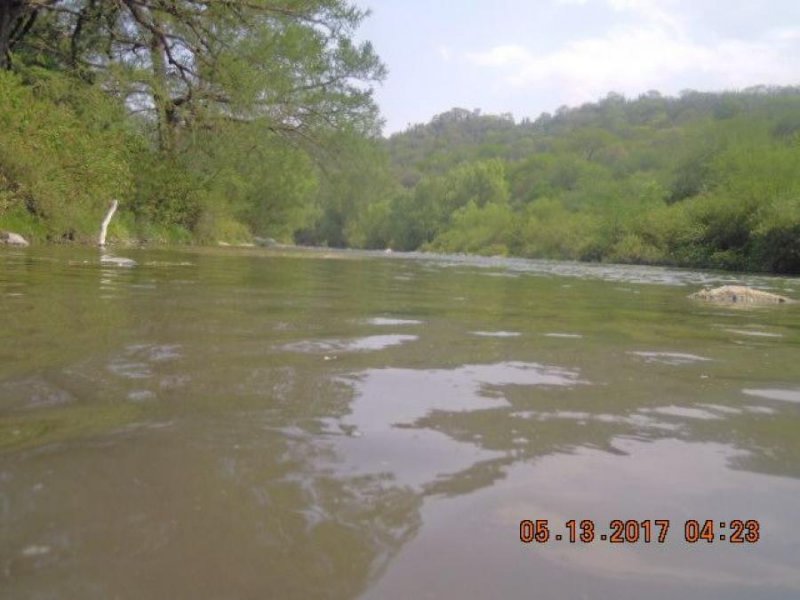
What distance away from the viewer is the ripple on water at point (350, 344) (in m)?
2.88

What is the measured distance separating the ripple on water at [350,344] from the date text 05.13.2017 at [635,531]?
1.71 metres

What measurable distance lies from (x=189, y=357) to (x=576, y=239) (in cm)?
3891

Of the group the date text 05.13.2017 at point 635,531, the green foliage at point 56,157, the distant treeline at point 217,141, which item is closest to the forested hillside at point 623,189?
the distant treeline at point 217,141

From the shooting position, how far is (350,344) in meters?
3.07

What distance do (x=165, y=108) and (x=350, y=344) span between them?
15.6m

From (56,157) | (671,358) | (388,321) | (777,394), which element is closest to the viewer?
(777,394)

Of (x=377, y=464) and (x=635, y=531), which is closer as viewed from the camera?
(x=635, y=531)

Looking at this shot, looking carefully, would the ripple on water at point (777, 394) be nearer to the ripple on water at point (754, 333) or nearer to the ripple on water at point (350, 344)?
the ripple on water at point (350, 344)

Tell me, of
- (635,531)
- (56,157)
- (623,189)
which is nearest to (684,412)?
(635,531)

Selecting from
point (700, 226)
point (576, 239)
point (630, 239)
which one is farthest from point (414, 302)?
point (576, 239)

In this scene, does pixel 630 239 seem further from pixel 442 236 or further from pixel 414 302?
pixel 442 236

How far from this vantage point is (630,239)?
30328 millimetres

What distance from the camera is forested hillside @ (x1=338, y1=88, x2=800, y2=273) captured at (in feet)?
82.6

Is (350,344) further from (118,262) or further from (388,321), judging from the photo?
(118,262)
